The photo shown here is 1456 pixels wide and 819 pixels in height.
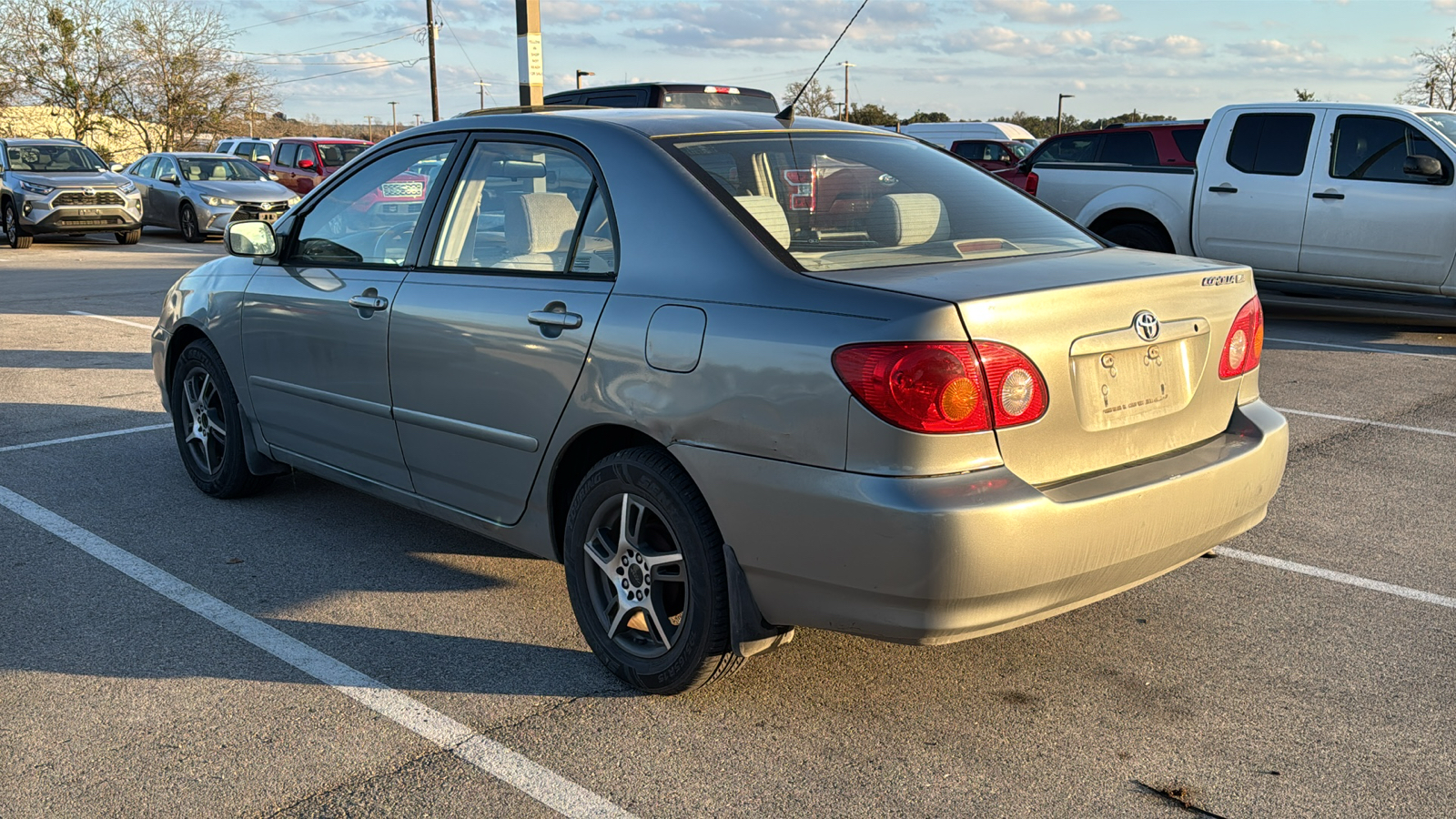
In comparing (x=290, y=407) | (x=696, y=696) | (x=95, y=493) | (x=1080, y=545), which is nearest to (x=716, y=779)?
(x=696, y=696)

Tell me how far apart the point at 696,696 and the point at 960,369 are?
4.10 ft

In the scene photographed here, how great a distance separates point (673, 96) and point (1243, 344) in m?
9.31

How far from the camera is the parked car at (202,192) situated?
2028 centimetres

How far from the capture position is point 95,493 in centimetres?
540

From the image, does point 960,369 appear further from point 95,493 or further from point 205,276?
point 95,493

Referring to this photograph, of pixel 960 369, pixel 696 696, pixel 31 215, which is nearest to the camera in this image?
pixel 960 369

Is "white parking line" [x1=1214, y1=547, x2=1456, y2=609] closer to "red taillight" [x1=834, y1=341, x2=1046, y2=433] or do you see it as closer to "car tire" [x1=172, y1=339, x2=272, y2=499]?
"red taillight" [x1=834, y1=341, x2=1046, y2=433]

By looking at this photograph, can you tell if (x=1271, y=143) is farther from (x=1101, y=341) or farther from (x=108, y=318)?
(x=108, y=318)

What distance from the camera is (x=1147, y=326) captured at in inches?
123

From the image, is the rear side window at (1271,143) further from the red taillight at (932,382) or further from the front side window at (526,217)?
the red taillight at (932,382)

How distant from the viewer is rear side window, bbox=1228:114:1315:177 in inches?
408

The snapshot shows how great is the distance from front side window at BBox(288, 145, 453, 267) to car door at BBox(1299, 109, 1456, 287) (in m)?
8.48

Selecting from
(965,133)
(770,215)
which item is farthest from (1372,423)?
(965,133)

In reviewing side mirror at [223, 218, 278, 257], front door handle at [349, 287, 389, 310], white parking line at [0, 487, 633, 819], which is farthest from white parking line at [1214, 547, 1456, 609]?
side mirror at [223, 218, 278, 257]
